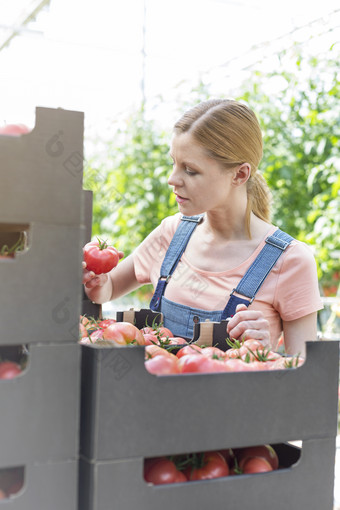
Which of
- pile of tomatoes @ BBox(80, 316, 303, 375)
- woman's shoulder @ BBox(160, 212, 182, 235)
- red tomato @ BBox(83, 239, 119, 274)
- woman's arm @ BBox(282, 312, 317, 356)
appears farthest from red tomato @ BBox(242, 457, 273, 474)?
woman's shoulder @ BBox(160, 212, 182, 235)

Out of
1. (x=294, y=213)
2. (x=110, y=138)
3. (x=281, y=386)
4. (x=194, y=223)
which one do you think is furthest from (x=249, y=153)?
(x=110, y=138)

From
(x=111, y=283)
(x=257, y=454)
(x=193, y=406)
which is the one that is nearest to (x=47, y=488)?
(x=193, y=406)

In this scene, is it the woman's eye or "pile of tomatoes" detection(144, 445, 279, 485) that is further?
the woman's eye

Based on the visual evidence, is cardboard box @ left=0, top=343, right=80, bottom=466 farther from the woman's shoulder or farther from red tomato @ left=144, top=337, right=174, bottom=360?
the woman's shoulder

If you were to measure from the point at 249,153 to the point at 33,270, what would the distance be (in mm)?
1069

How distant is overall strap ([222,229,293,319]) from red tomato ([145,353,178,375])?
729 millimetres

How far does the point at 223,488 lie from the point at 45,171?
1.57 ft

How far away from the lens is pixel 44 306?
75 cm

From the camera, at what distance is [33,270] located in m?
0.75

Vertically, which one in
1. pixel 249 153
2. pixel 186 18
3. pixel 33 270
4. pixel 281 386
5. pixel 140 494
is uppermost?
pixel 186 18

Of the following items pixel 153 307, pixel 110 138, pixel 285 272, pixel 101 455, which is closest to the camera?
pixel 101 455

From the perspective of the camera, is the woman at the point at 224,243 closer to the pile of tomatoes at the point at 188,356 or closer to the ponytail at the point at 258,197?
the ponytail at the point at 258,197

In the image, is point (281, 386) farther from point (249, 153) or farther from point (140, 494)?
point (249, 153)

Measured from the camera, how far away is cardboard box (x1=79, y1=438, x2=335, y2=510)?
0.74 m
